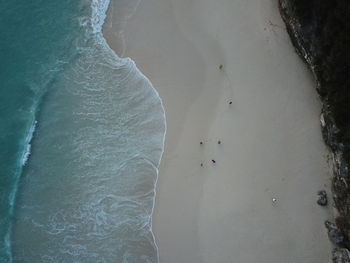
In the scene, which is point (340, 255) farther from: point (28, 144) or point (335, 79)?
point (28, 144)

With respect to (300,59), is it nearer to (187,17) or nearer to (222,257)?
(187,17)

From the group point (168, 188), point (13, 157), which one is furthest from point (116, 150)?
point (13, 157)

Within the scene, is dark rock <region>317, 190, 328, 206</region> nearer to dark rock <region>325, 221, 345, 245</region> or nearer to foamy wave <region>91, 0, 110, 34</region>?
dark rock <region>325, 221, 345, 245</region>

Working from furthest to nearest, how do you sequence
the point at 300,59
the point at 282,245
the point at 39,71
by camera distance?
the point at 39,71
the point at 300,59
the point at 282,245

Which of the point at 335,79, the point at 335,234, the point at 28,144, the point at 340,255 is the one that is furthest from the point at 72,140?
the point at 340,255

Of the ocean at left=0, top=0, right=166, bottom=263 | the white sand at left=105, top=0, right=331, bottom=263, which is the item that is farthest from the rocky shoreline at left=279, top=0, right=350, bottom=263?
the ocean at left=0, top=0, right=166, bottom=263

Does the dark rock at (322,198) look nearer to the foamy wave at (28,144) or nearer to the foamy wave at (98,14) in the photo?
the foamy wave at (28,144)

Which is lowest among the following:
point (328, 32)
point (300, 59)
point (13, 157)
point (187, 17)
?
point (13, 157)

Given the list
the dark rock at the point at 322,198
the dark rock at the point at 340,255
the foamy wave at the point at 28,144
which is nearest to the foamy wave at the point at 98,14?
the foamy wave at the point at 28,144
